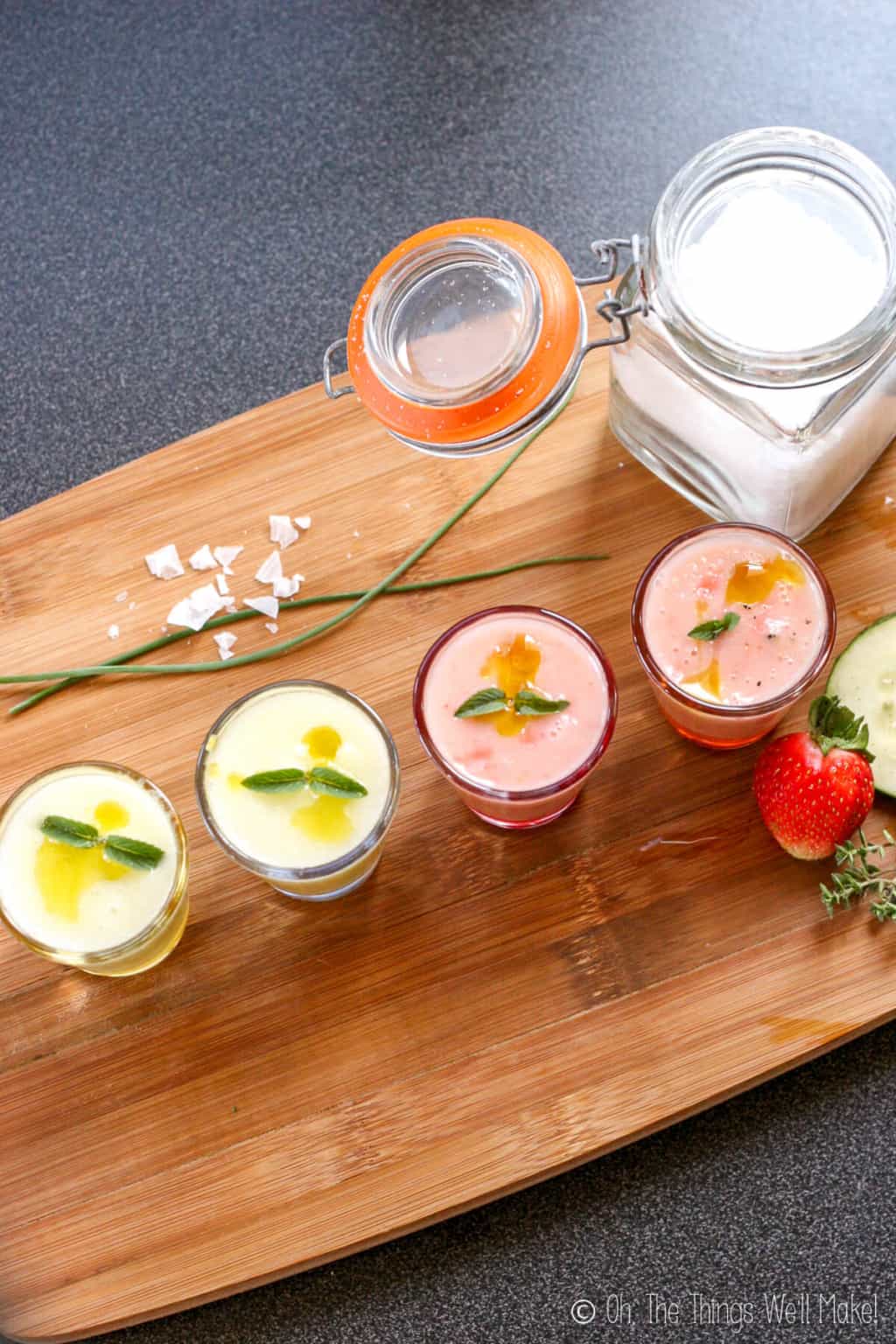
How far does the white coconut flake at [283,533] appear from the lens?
1.63 meters

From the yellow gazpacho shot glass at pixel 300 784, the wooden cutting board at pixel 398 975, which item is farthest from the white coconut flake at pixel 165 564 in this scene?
the yellow gazpacho shot glass at pixel 300 784

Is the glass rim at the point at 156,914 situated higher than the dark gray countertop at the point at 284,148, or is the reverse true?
the dark gray countertop at the point at 284,148

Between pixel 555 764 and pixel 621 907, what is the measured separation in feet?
0.69

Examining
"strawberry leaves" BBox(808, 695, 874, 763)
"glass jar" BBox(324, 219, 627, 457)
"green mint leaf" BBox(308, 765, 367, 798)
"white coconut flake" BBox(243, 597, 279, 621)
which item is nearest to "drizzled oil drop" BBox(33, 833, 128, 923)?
"green mint leaf" BBox(308, 765, 367, 798)

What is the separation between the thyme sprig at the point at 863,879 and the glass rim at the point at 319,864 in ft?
1.63

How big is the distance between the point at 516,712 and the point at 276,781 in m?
0.27

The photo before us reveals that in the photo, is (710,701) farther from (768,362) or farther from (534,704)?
(768,362)

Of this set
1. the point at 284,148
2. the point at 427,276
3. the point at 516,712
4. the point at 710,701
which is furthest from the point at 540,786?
the point at 284,148

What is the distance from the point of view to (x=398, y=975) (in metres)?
1.49

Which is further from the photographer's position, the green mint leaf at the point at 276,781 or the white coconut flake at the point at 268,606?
the white coconut flake at the point at 268,606

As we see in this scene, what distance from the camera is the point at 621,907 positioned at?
4.91 ft

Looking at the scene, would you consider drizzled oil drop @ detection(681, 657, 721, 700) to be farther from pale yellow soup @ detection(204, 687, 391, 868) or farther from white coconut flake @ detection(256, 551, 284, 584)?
white coconut flake @ detection(256, 551, 284, 584)

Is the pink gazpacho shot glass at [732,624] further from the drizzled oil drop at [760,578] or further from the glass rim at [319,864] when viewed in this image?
the glass rim at [319,864]

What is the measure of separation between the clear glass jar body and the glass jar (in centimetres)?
9
